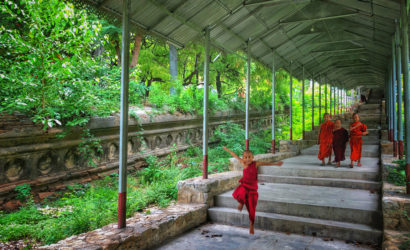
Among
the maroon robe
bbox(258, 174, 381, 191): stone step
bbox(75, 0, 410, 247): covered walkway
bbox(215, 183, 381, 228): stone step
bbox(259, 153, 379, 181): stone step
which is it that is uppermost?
bbox(75, 0, 410, 247): covered walkway

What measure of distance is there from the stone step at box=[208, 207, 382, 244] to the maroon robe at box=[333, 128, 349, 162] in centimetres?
383

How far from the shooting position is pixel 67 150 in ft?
22.3

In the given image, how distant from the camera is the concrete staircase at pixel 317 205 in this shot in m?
4.65

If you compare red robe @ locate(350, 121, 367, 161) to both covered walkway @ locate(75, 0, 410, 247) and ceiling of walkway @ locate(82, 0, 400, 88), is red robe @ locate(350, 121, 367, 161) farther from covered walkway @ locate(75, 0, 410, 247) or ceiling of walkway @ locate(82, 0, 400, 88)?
ceiling of walkway @ locate(82, 0, 400, 88)

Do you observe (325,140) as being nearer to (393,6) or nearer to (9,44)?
(393,6)

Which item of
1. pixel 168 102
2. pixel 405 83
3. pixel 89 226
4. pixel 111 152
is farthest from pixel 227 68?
pixel 89 226

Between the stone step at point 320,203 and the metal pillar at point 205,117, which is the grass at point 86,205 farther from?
the stone step at point 320,203

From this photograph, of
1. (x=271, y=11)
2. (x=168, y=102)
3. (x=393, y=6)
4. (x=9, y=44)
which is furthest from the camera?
(x=168, y=102)

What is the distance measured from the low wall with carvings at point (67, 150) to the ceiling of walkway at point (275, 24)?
302 cm

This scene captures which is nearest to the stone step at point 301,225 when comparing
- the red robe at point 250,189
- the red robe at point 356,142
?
the red robe at point 250,189

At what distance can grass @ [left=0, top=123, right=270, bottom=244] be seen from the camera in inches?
176

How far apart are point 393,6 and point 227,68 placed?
28.9 ft

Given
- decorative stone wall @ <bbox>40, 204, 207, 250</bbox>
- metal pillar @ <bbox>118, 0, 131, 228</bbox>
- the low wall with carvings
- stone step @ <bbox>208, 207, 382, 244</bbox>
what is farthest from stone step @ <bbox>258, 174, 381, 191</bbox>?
metal pillar @ <bbox>118, 0, 131, 228</bbox>

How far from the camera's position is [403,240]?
361 cm
